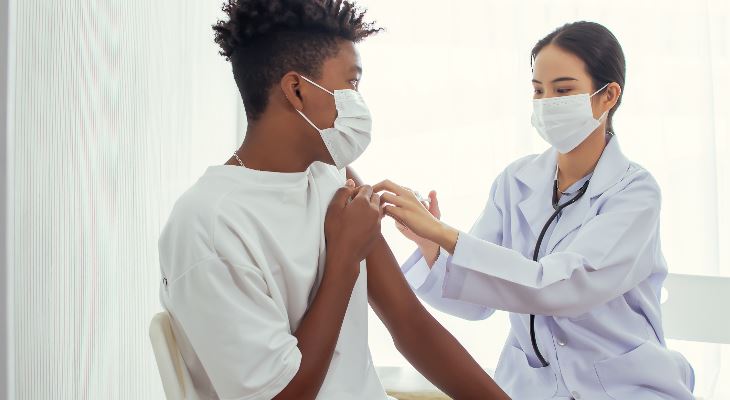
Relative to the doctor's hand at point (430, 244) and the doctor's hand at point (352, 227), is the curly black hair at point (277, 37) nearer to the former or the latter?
the doctor's hand at point (352, 227)

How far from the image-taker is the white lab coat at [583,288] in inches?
68.8

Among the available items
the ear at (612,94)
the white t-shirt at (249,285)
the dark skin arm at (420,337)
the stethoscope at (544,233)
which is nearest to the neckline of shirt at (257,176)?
the white t-shirt at (249,285)

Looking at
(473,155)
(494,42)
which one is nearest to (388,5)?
(494,42)

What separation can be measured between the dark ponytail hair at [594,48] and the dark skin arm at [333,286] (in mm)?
795

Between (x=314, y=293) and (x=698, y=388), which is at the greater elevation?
(x=314, y=293)

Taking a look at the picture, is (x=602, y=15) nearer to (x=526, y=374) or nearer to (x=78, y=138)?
(x=526, y=374)

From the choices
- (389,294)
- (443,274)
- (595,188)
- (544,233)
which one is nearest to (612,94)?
(595,188)

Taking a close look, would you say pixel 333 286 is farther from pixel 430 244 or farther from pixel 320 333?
pixel 430 244

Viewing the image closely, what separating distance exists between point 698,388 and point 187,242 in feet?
8.72

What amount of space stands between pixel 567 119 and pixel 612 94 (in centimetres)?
14

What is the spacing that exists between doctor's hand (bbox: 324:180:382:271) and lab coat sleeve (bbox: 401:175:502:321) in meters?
0.62

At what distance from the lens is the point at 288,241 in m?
1.34

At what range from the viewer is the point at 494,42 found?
10.5ft

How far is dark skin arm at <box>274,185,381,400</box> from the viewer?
4.09ft
